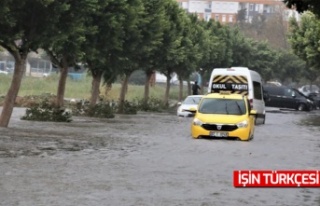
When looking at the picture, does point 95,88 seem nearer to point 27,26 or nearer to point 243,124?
point 27,26

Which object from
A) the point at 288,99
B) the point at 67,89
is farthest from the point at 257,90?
the point at 67,89

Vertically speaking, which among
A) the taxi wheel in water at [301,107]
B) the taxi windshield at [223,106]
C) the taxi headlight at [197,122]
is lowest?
the taxi headlight at [197,122]

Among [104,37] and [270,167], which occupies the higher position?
[104,37]

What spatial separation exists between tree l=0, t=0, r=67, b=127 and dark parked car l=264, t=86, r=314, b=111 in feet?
116

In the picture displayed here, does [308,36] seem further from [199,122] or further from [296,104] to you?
[199,122]

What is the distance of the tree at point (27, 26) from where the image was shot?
2294cm

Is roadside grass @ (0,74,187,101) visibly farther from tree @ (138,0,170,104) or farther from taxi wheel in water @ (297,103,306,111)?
tree @ (138,0,170,104)

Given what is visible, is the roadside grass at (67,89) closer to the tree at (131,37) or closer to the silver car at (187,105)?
the silver car at (187,105)

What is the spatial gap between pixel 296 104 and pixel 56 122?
103ft

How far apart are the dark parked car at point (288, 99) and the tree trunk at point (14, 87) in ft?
114

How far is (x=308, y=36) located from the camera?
44.8 m

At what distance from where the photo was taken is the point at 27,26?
23.9 metres

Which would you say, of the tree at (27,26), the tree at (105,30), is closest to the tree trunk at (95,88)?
the tree at (105,30)

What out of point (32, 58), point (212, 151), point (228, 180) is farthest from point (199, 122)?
point (32, 58)
